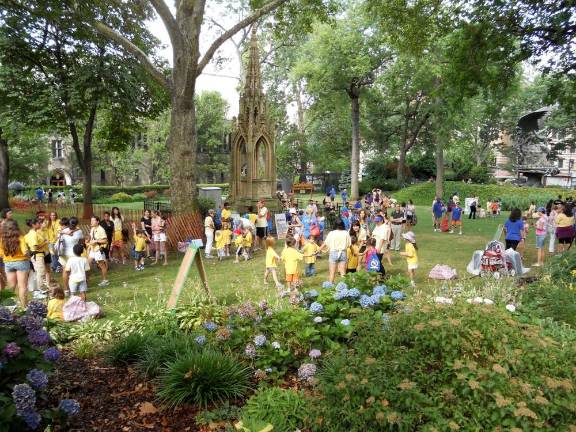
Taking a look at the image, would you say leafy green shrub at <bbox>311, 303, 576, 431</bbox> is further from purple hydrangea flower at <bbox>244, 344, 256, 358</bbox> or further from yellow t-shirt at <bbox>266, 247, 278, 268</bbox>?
yellow t-shirt at <bbox>266, 247, 278, 268</bbox>

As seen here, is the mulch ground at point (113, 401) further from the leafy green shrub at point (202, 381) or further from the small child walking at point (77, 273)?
the small child walking at point (77, 273)

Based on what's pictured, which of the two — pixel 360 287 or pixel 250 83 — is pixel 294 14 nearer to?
pixel 250 83

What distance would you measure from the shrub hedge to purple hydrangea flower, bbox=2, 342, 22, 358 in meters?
31.4

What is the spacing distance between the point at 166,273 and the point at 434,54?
2200 centimetres

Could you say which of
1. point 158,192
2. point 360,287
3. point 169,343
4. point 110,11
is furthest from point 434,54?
point 158,192

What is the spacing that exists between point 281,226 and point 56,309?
11.0 meters

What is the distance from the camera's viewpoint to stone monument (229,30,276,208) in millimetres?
21109

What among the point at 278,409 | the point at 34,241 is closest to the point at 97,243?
the point at 34,241

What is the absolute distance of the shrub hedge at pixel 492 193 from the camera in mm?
30250

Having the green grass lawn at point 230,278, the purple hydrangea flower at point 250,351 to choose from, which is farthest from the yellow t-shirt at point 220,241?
the purple hydrangea flower at point 250,351

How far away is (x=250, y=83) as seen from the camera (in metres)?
21.2

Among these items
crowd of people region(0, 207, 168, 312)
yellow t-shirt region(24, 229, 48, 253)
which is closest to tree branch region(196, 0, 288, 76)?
crowd of people region(0, 207, 168, 312)

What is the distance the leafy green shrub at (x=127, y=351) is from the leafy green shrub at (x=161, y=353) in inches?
7.3

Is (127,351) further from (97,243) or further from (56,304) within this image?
(97,243)
